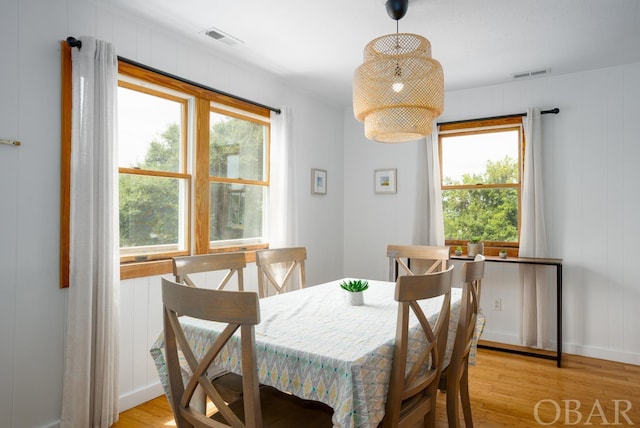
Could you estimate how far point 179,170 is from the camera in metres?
3.07

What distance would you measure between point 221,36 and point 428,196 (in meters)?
2.49

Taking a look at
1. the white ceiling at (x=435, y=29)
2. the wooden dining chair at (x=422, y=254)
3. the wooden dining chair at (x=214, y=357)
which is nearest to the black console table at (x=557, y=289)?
the wooden dining chair at (x=422, y=254)

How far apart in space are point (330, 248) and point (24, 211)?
3.10 m

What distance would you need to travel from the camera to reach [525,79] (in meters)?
3.86

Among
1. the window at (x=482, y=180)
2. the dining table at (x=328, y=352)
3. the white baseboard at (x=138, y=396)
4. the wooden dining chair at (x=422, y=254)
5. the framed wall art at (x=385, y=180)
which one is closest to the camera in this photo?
the dining table at (x=328, y=352)

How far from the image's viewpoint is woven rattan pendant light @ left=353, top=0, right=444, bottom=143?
2.04 meters

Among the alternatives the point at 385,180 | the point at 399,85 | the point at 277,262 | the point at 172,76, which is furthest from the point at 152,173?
the point at 385,180

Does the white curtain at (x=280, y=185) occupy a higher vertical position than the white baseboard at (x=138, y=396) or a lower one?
higher

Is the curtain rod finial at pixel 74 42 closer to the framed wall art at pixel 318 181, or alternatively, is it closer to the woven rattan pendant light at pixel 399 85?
the woven rattan pendant light at pixel 399 85

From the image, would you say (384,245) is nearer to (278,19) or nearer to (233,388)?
(278,19)

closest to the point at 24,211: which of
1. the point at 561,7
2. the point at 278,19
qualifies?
the point at 278,19

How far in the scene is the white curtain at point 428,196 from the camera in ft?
13.6

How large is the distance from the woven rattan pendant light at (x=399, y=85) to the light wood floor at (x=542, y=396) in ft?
5.98

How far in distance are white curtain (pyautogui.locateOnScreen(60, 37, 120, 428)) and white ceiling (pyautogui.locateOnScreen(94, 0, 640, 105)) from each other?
1.77 feet
